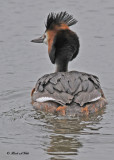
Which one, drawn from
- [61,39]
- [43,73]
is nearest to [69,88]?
[61,39]

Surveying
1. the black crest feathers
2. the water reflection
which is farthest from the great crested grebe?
the water reflection

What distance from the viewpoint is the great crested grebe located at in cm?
1057

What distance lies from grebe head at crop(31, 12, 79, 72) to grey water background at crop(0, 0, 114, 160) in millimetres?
1171

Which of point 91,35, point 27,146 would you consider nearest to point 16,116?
point 27,146

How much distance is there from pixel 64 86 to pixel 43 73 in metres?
3.26

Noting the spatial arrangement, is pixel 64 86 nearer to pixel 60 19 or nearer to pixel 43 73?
pixel 60 19

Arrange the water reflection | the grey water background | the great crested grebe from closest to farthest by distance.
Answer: the water reflection < the grey water background < the great crested grebe

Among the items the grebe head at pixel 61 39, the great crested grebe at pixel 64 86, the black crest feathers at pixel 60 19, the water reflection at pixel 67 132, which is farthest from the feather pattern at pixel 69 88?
the black crest feathers at pixel 60 19

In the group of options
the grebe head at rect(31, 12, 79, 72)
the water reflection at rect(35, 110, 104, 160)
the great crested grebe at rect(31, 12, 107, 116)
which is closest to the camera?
the water reflection at rect(35, 110, 104, 160)

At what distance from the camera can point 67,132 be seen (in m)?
9.80

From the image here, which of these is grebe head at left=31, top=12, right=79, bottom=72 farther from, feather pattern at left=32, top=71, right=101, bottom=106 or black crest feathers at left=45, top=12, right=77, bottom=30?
feather pattern at left=32, top=71, right=101, bottom=106

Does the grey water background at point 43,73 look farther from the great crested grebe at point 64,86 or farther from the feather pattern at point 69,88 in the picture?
the feather pattern at point 69,88

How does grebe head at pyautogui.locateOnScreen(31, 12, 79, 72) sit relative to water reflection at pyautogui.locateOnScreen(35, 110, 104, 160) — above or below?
above

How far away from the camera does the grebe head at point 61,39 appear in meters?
12.0
